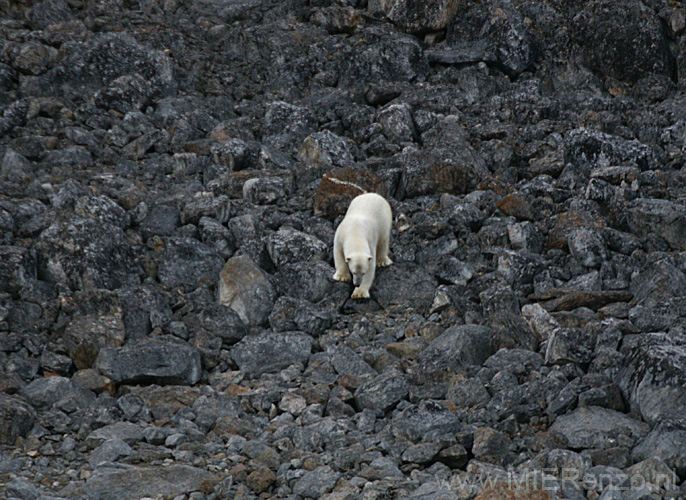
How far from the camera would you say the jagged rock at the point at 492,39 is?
16.5 meters

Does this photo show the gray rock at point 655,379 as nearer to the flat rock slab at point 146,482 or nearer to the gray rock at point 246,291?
the flat rock slab at point 146,482

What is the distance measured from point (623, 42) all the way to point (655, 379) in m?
12.7

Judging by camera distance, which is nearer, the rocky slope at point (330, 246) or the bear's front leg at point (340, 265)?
the rocky slope at point (330, 246)

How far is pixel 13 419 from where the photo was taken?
5.95m

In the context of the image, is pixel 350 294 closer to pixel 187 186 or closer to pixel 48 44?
pixel 187 186

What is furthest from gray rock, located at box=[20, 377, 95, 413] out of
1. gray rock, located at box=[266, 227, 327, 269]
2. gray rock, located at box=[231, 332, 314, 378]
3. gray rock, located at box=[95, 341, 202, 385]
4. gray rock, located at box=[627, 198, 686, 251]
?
gray rock, located at box=[627, 198, 686, 251]

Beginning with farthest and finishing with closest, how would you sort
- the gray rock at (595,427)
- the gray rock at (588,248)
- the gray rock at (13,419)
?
the gray rock at (588,248)
the gray rock at (13,419)
the gray rock at (595,427)

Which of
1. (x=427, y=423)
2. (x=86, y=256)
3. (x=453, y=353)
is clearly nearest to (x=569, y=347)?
(x=453, y=353)

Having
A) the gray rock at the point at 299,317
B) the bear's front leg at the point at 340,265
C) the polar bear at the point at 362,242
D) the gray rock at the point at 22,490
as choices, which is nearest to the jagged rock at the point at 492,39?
the polar bear at the point at 362,242

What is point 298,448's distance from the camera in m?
5.83

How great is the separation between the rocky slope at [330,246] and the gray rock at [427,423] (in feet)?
0.09

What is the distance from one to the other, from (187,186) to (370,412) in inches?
270

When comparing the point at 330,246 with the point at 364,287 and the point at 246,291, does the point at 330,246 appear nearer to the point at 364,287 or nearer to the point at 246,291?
the point at 364,287

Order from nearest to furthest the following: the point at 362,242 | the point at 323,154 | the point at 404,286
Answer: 1. the point at 362,242
2. the point at 404,286
3. the point at 323,154
